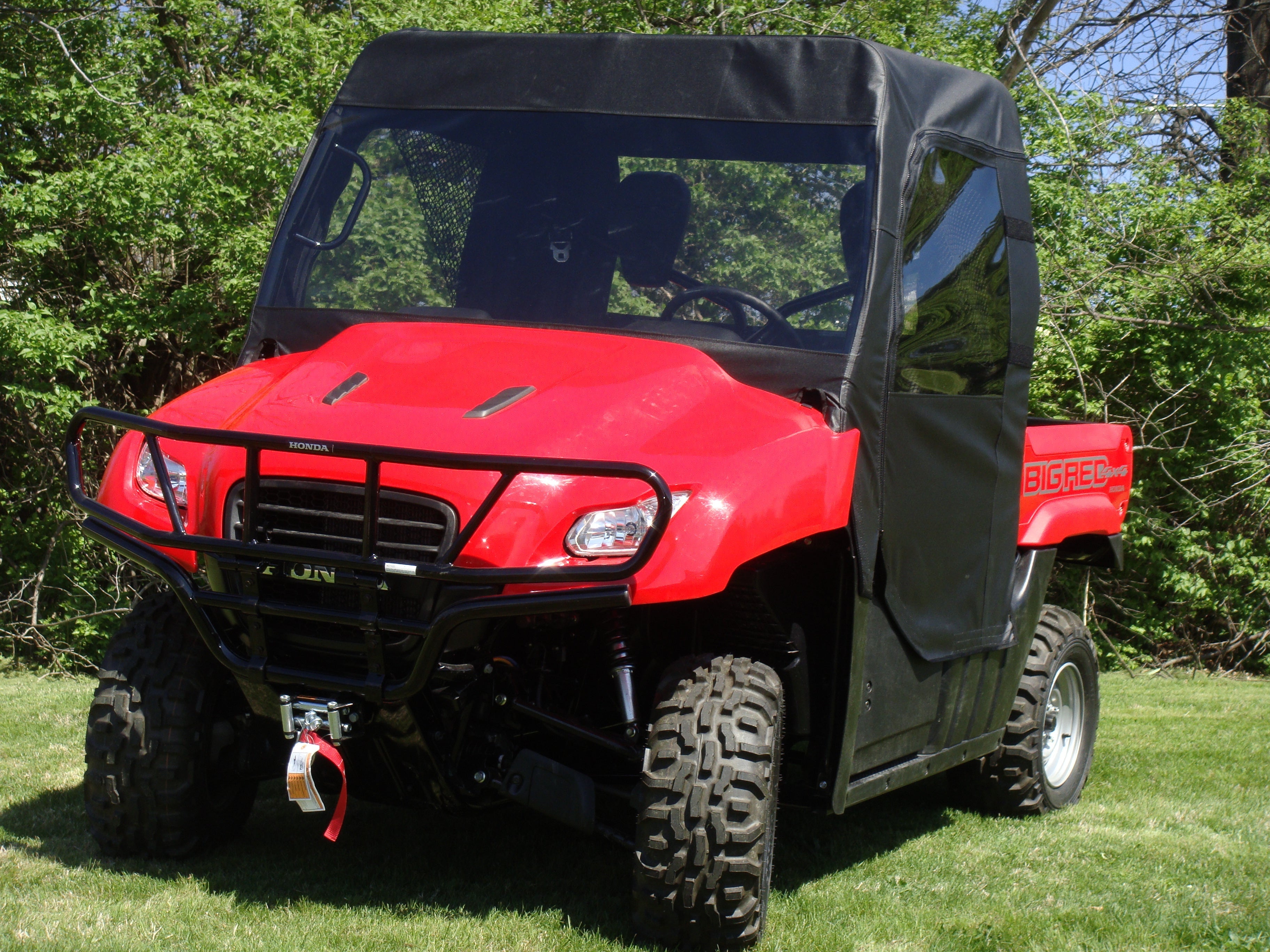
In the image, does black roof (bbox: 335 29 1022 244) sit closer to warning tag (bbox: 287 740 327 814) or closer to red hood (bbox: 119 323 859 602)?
red hood (bbox: 119 323 859 602)

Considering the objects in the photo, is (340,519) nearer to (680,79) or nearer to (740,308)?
(740,308)

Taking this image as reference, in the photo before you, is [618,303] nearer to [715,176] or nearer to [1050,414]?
[715,176]

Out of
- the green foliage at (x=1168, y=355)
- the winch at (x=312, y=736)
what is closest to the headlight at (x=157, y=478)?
the winch at (x=312, y=736)

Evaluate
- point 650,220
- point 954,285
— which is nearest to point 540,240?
point 650,220

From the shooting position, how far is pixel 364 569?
130 inches

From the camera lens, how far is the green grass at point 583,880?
12.0 feet

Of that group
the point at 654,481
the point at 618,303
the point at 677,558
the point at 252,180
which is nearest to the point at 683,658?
the point at 677,558

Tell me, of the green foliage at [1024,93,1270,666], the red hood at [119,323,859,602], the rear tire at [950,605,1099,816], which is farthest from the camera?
the green foliage at [1024,93,1270,666]

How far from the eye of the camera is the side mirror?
442 cm

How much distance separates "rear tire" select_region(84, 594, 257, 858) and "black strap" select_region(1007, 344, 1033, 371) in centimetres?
279

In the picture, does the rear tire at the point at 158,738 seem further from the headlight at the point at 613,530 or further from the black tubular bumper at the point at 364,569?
the headlight at the point at 613,530

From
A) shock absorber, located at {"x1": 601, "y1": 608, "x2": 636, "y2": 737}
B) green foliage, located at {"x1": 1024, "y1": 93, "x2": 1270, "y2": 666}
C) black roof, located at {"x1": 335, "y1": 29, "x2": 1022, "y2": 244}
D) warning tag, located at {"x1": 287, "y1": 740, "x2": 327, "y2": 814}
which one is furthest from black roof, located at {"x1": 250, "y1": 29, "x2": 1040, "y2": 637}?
green foliage, located at {"x1": 1024, "y1": 93, "x2": 1270, "y2": 666}

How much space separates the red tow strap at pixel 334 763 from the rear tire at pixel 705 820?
0.76 m

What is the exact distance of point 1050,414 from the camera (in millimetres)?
11984
